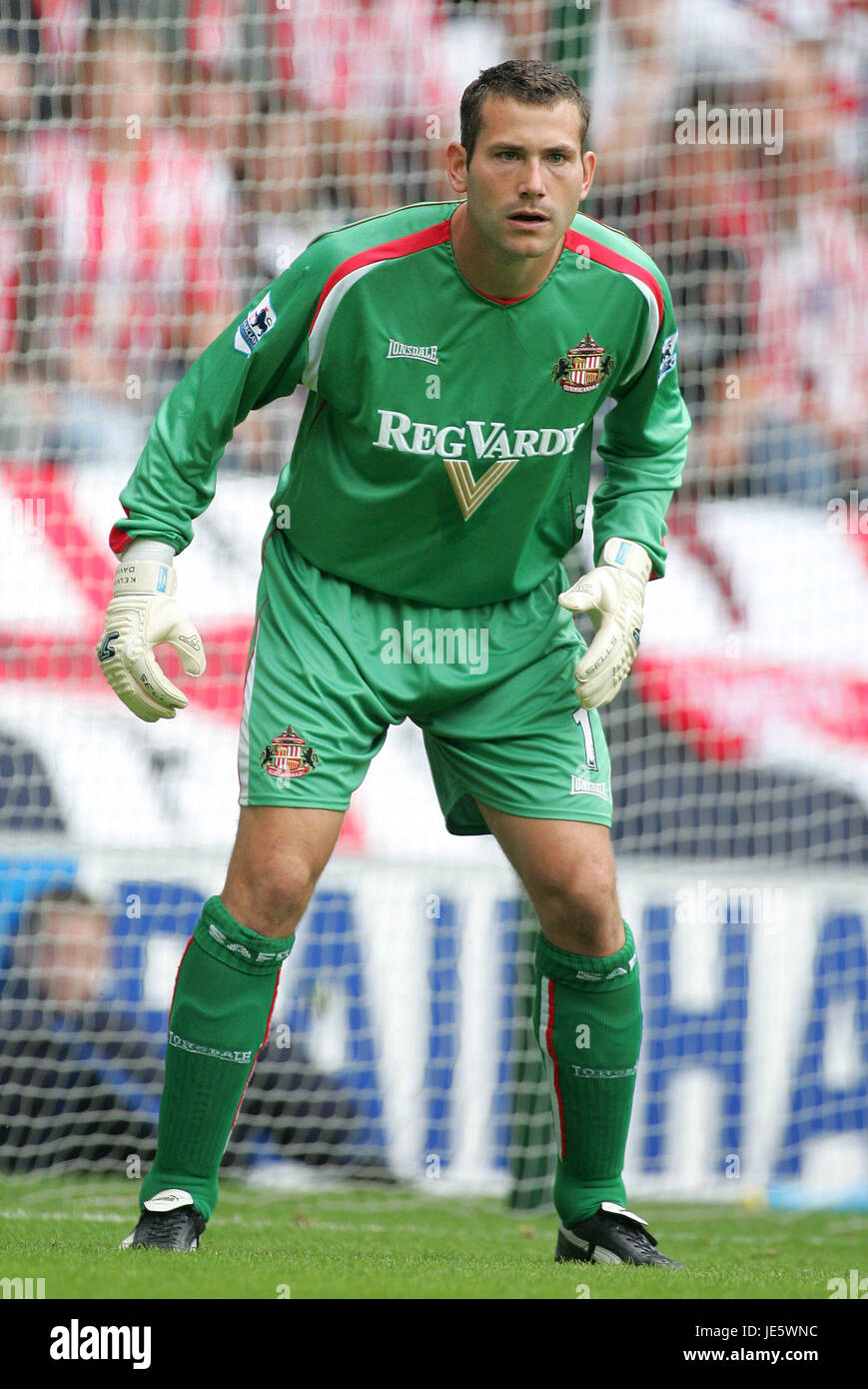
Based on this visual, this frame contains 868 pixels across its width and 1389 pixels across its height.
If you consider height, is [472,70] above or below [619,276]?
above

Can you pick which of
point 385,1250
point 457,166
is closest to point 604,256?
point 457,166

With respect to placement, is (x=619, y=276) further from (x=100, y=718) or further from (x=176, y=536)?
(x=100, y=718)

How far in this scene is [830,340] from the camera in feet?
16.6

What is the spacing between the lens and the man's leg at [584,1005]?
2840mm

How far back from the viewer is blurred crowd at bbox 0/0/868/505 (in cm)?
487

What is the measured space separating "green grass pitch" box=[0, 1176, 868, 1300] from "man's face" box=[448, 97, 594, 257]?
1617 millimetres

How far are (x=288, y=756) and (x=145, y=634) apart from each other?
0.31 metres

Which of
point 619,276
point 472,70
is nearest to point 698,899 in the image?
point 619,276

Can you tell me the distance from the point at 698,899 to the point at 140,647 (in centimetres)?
236

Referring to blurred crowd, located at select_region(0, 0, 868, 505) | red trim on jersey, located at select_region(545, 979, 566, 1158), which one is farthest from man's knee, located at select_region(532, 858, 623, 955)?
blurred crowd, located at select_region(0, 0, 868, 505)

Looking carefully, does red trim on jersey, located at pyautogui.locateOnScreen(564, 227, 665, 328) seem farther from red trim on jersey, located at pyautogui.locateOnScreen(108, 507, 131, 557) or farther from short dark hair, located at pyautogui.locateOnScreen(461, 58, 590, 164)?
red trim on jersey, located at pyautogui.locateOnScreen(108, 507, 131, 557)

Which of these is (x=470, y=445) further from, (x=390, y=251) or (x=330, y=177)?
(x=330, y=177)

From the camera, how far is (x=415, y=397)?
9.07 ft

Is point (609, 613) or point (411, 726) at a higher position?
point (609, 613)
